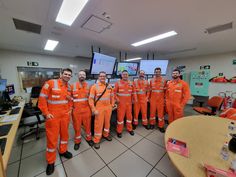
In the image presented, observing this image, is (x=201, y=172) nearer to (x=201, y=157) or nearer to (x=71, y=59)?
(x=201, y=157)

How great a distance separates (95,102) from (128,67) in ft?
7.45

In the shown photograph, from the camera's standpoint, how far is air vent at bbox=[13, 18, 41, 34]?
2150mm

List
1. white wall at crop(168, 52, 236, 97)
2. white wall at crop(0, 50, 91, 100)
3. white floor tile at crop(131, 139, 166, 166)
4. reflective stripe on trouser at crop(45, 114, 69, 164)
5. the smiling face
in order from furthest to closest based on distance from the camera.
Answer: white wall at crop(168, 52, 236, 97)
white wall at crop(0, 50, 91, 100)
white floor tile at crop(131, 139, 166, 166)
the smiling face
reflective stripe on trouser at crop(45, 114, 69, 164)

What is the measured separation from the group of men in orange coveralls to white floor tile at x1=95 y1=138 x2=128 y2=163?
0.40ft

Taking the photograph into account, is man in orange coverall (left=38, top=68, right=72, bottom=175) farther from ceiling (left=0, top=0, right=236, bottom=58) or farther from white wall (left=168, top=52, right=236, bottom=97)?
white wall (left=168, top=52, right=236, bottom=97)

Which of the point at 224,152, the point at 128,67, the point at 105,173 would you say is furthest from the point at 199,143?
the point at 128,67

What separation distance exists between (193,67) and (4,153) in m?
7.32

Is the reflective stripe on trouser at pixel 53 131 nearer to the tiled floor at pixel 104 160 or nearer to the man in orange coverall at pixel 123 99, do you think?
the tiled floor at pixel 104 160

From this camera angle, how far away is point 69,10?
1772 millimetres

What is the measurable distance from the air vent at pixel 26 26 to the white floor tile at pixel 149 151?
352cm

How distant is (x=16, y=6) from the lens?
5.41 feet

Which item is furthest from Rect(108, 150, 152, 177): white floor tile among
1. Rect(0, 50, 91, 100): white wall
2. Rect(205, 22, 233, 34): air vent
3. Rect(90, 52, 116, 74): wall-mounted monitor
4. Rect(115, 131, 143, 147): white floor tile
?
Rect(0, 50, 91, 100): white wall

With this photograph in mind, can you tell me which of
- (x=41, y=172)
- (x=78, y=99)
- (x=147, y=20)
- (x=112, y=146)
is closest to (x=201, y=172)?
(x=112, y=146)

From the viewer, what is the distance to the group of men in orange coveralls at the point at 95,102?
1.60 metres
